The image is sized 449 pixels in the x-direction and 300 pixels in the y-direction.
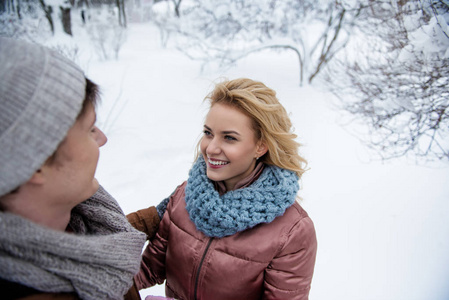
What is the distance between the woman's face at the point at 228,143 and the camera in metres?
1.24

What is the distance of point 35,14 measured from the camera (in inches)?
529

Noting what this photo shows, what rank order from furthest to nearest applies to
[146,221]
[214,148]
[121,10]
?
1. [121,10]
2. [146,221]
3. [214,148]

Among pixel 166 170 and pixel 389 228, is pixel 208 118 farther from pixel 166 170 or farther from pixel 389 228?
pixel 166 170

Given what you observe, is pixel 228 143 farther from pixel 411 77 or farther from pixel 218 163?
pixel 411 77

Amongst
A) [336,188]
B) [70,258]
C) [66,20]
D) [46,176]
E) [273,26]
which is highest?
[273,26]

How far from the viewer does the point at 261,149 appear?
1.33 meters

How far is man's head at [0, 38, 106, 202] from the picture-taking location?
630 millimetres

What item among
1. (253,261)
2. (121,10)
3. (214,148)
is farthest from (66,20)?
(253,261)

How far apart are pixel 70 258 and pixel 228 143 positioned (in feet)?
2.48

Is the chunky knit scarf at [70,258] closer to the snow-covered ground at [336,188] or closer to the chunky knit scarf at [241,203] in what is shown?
the chunky knit scarf at [241,203]

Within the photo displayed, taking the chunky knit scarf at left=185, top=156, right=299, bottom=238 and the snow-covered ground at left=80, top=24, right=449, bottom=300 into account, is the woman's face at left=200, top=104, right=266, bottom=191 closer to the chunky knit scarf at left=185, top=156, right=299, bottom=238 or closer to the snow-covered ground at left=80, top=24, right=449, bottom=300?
the chunky knit scarf at left=185, top=156, right=299, bottom=238

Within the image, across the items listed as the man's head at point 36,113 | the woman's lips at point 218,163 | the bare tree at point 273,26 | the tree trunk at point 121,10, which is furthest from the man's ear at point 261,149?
the tree trunk at point 121,10

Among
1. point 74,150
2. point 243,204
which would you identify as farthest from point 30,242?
point 243,204

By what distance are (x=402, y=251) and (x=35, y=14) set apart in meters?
17.6
